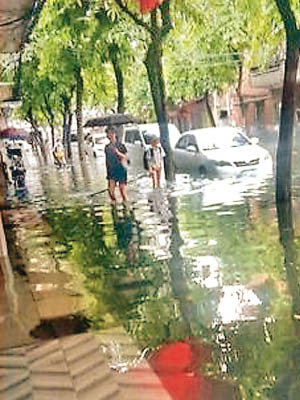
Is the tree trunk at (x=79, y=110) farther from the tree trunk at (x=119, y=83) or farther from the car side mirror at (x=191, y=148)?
the car side mirror at (x=191, y=148)

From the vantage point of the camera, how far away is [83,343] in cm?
272

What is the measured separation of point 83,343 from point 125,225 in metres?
2.77

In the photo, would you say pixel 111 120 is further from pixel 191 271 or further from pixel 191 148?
pixel 191 271

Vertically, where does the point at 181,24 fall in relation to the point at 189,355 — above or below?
above

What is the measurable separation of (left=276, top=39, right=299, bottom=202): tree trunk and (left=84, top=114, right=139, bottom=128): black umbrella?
4.87 feet

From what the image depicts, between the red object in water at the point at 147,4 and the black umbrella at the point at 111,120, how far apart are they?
105 centimetres

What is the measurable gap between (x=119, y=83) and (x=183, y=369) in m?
4.09

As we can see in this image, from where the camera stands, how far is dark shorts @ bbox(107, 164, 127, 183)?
6.16 metres

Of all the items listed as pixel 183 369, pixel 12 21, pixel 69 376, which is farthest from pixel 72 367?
pixel 12 21

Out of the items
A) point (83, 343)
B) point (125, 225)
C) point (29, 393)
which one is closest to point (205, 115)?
point (125, 225)

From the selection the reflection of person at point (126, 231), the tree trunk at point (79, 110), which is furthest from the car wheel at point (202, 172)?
the tree trunk at point (79, 110)

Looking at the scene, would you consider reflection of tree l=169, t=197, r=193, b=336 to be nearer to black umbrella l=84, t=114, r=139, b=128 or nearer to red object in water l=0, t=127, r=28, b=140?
black umbrella l=84, t=114, r=139, b=128

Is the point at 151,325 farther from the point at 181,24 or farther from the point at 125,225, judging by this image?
the point at 181,24

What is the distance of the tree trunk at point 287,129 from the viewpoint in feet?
17.5
